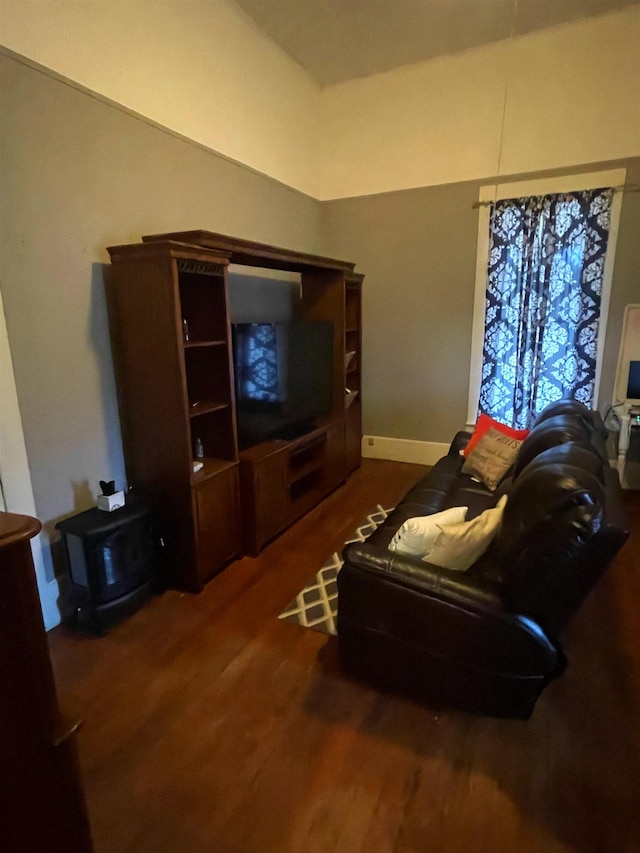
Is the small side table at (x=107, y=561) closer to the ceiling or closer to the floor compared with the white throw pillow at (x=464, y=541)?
closer to the floor

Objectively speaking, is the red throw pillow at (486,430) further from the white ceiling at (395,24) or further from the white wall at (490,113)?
the white ceiling at (395,24)

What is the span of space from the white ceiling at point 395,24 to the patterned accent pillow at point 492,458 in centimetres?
305

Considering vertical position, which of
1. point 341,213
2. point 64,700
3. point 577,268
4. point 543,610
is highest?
point 341,213

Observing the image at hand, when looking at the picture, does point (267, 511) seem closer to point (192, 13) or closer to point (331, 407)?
point (331, 407)

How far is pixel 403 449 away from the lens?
4.84 m

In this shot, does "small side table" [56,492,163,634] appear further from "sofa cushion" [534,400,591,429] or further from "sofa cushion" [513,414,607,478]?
"sofa cushion" [534,400,591,429]

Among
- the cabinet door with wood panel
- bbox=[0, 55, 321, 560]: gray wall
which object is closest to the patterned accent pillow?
the cabinet door with wood panel

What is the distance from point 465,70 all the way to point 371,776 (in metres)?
4.89

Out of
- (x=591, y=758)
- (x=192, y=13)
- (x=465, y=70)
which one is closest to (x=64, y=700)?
(x=591, y=758)

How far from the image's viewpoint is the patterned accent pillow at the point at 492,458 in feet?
10.1

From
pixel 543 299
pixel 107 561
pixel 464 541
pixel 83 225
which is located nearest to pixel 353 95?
pixel 543 299

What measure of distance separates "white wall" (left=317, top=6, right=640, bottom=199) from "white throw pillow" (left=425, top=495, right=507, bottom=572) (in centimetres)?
343

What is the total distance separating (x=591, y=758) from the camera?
1.67 metres

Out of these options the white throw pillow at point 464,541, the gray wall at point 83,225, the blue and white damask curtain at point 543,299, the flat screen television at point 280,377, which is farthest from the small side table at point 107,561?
the blue and white damask curtain at point 543,299
